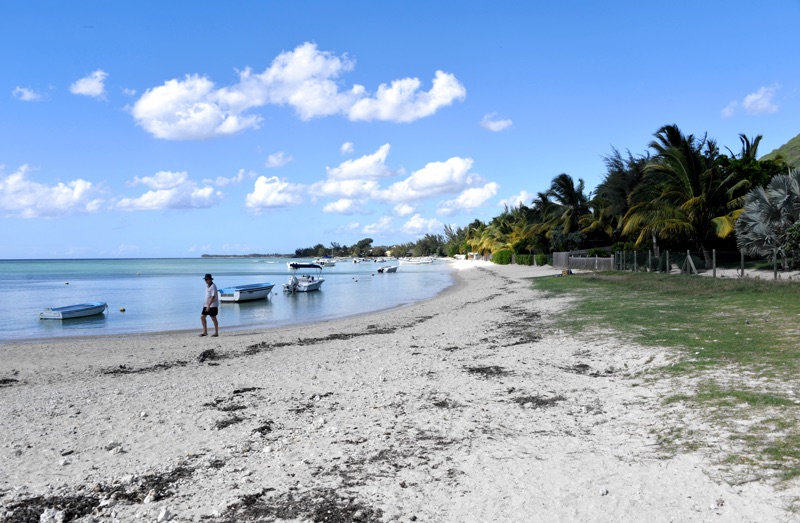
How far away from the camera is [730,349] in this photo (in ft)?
29.8

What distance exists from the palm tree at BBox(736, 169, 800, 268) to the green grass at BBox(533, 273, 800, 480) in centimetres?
427

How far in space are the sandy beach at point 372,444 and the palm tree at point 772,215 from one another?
51.8 feet

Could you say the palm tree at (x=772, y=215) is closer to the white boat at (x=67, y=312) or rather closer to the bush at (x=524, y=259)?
the white boat at (x=67, y=312)

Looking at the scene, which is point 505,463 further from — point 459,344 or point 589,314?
point 589,314

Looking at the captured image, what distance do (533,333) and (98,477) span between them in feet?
33.5

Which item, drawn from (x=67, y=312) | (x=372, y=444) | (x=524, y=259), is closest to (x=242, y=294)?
(x=67, y=312)

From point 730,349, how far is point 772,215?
687 inches

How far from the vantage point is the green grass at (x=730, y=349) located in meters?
5.18

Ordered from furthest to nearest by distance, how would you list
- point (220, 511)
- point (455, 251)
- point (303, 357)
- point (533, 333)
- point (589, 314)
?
point (455, 251)
point (589, 314)
point (533, 333)
point (303, 357)
point (220, 511)

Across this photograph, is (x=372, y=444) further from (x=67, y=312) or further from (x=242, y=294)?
(x=242, y=294)

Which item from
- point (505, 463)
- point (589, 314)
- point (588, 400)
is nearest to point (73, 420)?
point (505, 463)

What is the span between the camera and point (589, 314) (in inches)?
627

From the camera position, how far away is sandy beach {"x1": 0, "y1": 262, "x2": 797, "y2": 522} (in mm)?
4422

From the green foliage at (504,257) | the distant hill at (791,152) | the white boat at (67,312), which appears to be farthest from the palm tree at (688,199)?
the distant hill at (791,152)
